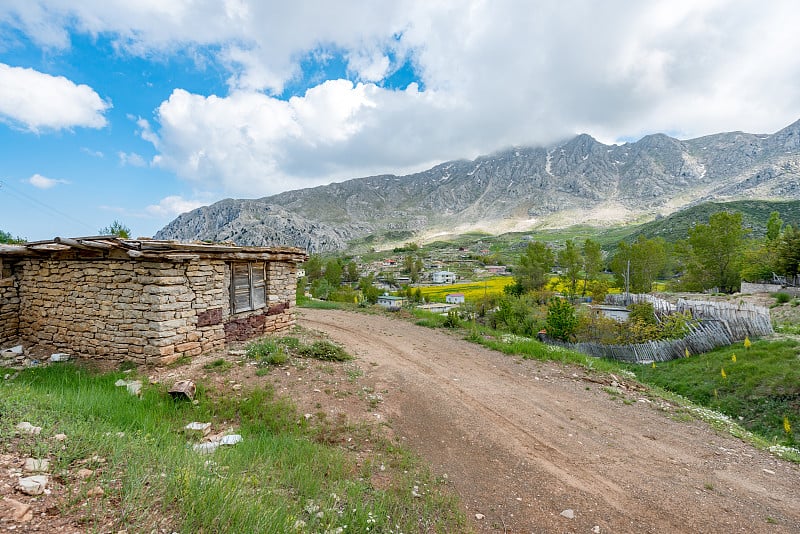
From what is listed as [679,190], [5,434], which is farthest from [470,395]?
[679,190]

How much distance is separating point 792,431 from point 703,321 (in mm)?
8027

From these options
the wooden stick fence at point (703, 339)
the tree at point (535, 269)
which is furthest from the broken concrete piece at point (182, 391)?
the tree at point (535, 269)

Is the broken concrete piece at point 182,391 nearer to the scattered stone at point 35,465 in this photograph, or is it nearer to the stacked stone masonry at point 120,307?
the stacked stone masonry at point 120,307

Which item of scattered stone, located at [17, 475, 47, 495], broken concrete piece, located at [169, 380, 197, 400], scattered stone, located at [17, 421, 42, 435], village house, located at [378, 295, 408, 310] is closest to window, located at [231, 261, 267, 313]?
broken concrete piece, located at [169, 380, 197, 400]

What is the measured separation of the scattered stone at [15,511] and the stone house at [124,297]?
658 cm

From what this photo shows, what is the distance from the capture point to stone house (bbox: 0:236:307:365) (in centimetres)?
873

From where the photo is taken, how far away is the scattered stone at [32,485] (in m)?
2.95

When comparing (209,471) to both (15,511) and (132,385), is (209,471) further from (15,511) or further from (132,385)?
(132,385)

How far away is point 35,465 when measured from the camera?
336 centimetres

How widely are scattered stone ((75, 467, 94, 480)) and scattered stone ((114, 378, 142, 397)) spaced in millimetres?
4116

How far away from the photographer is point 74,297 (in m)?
9.43

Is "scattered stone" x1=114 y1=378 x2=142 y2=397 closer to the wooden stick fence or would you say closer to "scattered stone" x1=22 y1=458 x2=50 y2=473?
"scattered stone" x1=22 y1=458 x2=50 y2=473

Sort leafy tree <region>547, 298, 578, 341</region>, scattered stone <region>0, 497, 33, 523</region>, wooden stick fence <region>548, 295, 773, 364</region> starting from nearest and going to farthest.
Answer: scattered stone <region>0, 497, 33, 523</region>, wooden stick fence <region>548, 295, 773, 364</region>, leafy tree <region>547, 298, 578, 341</region>

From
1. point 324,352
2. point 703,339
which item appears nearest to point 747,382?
point 703,339
